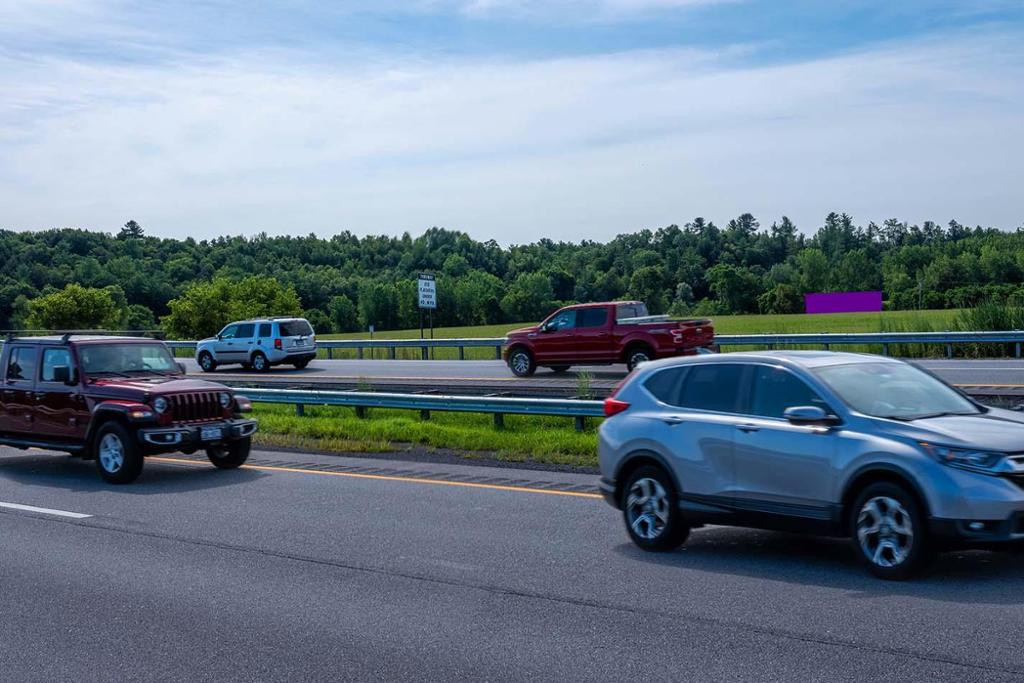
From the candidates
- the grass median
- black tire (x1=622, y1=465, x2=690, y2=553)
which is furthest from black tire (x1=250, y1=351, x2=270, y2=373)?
black tire (x1=622, y1=465, x2=690, y2=553)

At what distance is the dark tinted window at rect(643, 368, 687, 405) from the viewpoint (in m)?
9.94

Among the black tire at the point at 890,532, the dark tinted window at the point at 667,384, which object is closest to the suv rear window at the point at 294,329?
the dark tinted window at the point at 667,384

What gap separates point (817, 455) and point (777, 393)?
71 cm

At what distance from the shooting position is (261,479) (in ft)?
49.6

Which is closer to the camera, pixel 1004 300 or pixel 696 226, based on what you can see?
pixel 1004 300

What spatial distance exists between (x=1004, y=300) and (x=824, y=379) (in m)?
29.1

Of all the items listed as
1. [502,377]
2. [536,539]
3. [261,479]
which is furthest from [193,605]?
[502,377]

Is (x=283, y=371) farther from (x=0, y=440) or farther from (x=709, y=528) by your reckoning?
(x=709, y=528)

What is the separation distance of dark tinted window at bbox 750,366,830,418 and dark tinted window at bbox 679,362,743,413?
0.65 ft

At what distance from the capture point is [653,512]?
32.0 feet

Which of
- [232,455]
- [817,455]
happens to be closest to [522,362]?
[232,455]

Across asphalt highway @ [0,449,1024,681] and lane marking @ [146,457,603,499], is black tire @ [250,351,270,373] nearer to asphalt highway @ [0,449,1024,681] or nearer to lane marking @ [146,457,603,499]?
lane marking @ [146,457,603,499]

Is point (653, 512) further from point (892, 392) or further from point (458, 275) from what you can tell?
point (458, 275)

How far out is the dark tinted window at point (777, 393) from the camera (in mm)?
8953
